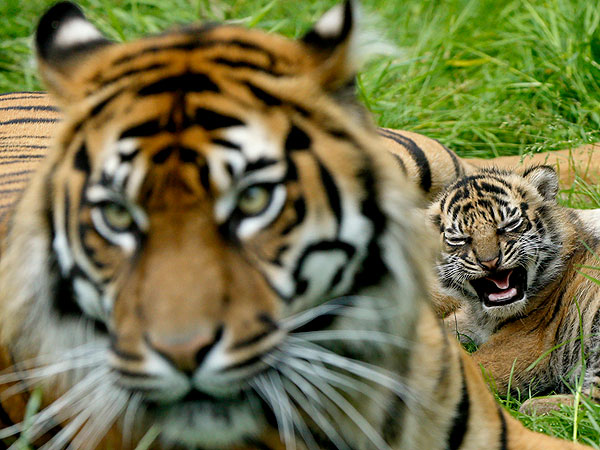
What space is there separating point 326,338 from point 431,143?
313 centimetres

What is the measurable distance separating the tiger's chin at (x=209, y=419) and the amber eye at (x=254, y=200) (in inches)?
13.2

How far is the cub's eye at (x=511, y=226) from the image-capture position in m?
3.71

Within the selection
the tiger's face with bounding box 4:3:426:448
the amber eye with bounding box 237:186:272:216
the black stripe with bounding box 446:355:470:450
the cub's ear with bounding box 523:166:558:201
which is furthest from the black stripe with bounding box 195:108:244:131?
the cub's ear with bounding box 523:166:558:201

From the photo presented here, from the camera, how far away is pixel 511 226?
3.73 m

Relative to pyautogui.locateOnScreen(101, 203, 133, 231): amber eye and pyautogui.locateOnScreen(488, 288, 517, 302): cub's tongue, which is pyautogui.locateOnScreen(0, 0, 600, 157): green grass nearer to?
pyautogui.locateOnScreen(488, 288, 517, 302): cub's tongue

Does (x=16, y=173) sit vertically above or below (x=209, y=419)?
above

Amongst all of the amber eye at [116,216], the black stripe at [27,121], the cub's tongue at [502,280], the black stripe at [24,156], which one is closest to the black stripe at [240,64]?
the amber eye at [116,216]

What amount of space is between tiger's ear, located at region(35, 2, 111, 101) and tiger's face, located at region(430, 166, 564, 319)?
2.22 m

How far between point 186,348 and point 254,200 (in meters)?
0.31

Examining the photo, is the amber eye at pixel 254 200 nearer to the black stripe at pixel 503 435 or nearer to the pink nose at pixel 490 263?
the black stripe at pixel 503 435

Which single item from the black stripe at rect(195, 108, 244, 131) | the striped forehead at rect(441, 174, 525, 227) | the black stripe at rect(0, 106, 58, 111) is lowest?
the striped forehead at rect(441, 174, 525, 227)

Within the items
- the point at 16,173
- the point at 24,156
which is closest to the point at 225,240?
the point at 16,173

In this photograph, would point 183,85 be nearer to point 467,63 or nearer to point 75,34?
point 75,34

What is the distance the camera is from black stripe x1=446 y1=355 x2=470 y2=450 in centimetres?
198
